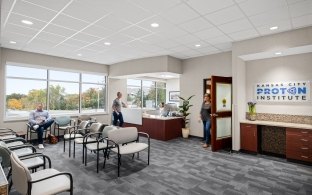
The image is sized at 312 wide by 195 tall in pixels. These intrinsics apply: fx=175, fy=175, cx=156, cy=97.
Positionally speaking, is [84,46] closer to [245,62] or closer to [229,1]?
[229,1]

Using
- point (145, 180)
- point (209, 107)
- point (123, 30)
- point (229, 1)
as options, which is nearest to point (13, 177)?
point (145, 180)

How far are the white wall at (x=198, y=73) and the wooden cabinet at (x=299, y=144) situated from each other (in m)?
2.45

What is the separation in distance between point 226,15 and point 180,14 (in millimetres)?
872

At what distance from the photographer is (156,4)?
2.90 meters

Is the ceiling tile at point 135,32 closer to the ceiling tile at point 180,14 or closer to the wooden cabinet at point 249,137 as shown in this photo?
the ceiling tile at point 180,14

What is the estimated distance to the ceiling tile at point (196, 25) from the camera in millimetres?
3529

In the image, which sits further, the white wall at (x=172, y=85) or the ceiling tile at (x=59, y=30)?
the white wall at (x=172, y=85)

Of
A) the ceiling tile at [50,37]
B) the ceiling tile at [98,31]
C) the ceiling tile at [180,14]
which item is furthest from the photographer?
the ceiling tile at [50,37]

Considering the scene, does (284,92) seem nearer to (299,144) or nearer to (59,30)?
(299,144)

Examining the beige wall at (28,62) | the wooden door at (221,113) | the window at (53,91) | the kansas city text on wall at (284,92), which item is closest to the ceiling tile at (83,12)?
the wooden door at (221,113)

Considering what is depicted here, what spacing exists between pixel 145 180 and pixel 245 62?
429 centimetres

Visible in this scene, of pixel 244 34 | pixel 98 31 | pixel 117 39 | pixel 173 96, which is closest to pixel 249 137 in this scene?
pixel 244 34

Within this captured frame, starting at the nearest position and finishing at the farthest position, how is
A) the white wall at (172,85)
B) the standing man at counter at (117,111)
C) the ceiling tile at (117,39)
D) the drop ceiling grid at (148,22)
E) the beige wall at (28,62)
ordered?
the drop ceiling grid at (148,22), the ceiling tile at (117,39), the beige wall at (28,62), the standing man at counter at (117,111), the white wall at (172,85)

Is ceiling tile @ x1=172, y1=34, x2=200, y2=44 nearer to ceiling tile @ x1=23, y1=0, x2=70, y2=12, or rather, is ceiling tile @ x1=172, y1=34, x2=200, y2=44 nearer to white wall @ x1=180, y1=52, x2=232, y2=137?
white wall @ x1=180, y1=52, x2=232, y2=137
